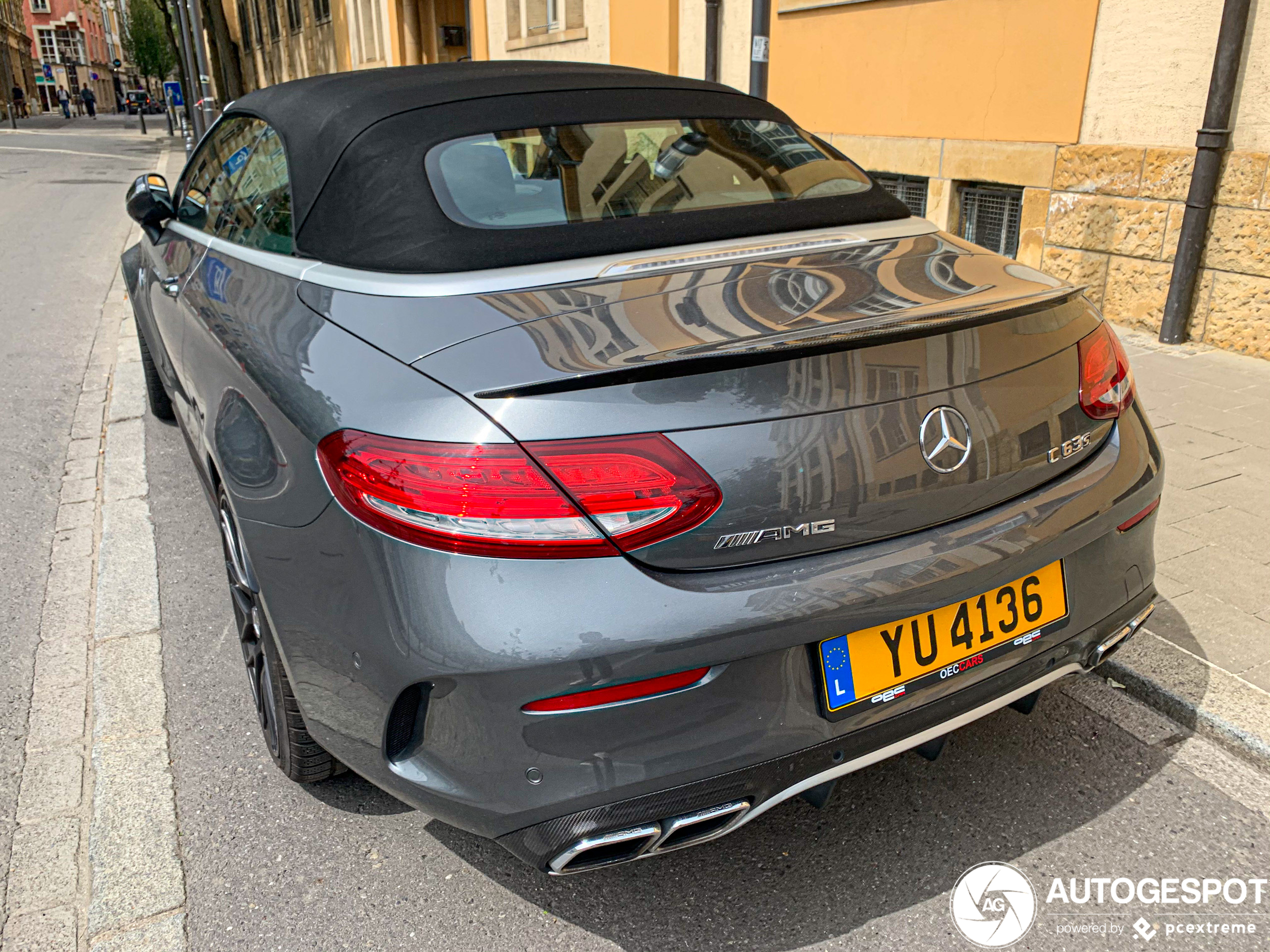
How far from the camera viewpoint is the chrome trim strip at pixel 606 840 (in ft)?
5.77

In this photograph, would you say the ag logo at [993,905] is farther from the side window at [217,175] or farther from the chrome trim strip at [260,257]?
the side window at [217,175]

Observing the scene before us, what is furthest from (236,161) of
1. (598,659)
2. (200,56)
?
(200,56)

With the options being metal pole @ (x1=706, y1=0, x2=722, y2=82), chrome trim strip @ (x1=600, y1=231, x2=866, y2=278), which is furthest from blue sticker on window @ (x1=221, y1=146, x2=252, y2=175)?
metal pole @ (x1=706, y1=0, x2=722, y2=82)

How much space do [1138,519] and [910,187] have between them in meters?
6.78

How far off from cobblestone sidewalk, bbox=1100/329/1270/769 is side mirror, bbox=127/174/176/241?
3.59 m

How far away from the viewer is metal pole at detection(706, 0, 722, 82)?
10133 mm

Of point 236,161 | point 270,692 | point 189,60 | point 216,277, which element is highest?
point 189,60

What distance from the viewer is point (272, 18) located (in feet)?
113

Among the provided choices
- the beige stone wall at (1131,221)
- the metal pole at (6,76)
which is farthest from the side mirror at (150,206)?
the metal pole at (6,76)

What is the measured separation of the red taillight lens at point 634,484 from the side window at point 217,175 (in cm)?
202

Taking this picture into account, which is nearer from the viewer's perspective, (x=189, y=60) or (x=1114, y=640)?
(x=1114, y=640)

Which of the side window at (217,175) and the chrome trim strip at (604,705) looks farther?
the side window at (217,175)

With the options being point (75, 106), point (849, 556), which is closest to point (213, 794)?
point (849, 556)

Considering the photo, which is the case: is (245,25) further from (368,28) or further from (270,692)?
(270,692)
